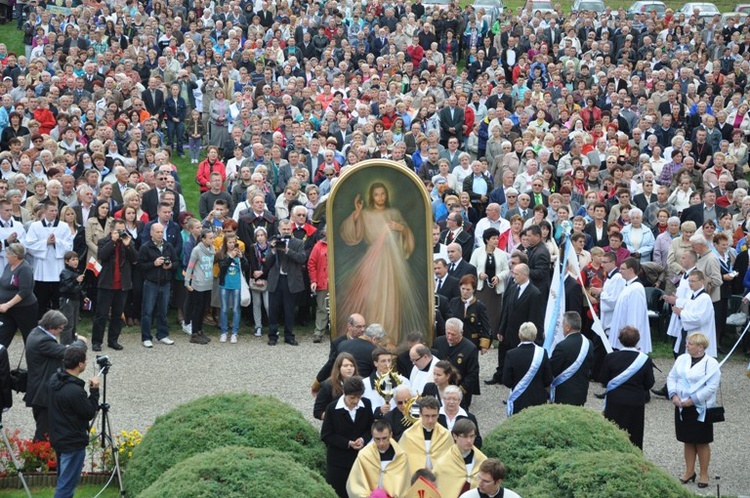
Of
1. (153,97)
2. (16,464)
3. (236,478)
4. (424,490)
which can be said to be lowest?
(16,464)

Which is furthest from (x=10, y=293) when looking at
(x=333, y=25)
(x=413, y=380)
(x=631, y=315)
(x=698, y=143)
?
(x=333, y=25)

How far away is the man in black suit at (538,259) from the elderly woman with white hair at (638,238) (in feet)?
7.81

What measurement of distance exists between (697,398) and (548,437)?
2827 millimetres

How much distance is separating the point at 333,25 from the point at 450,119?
8.00 m

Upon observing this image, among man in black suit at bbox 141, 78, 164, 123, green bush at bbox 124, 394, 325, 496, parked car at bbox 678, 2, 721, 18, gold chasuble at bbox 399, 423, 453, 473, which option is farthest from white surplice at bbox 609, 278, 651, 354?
parked car at bbox 678, 2, 721, 18

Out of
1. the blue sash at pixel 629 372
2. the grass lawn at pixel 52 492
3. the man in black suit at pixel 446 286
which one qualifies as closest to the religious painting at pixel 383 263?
the man in black suit at pixel 446 286

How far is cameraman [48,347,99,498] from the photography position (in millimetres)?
11906

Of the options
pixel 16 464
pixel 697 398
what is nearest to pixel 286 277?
pixel 16 464

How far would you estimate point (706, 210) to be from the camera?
70.7 feet

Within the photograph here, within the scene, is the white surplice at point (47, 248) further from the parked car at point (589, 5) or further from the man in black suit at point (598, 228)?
the parked car at point (589, 5)

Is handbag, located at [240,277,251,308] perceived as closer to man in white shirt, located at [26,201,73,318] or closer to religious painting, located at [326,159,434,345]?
man in white shirt, located at [26,201,73,318]

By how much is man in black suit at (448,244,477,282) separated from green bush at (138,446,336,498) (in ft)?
25.1

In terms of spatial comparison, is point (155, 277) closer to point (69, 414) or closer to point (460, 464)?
point (69, 414)

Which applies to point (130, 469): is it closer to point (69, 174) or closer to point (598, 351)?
point (598, 351)
